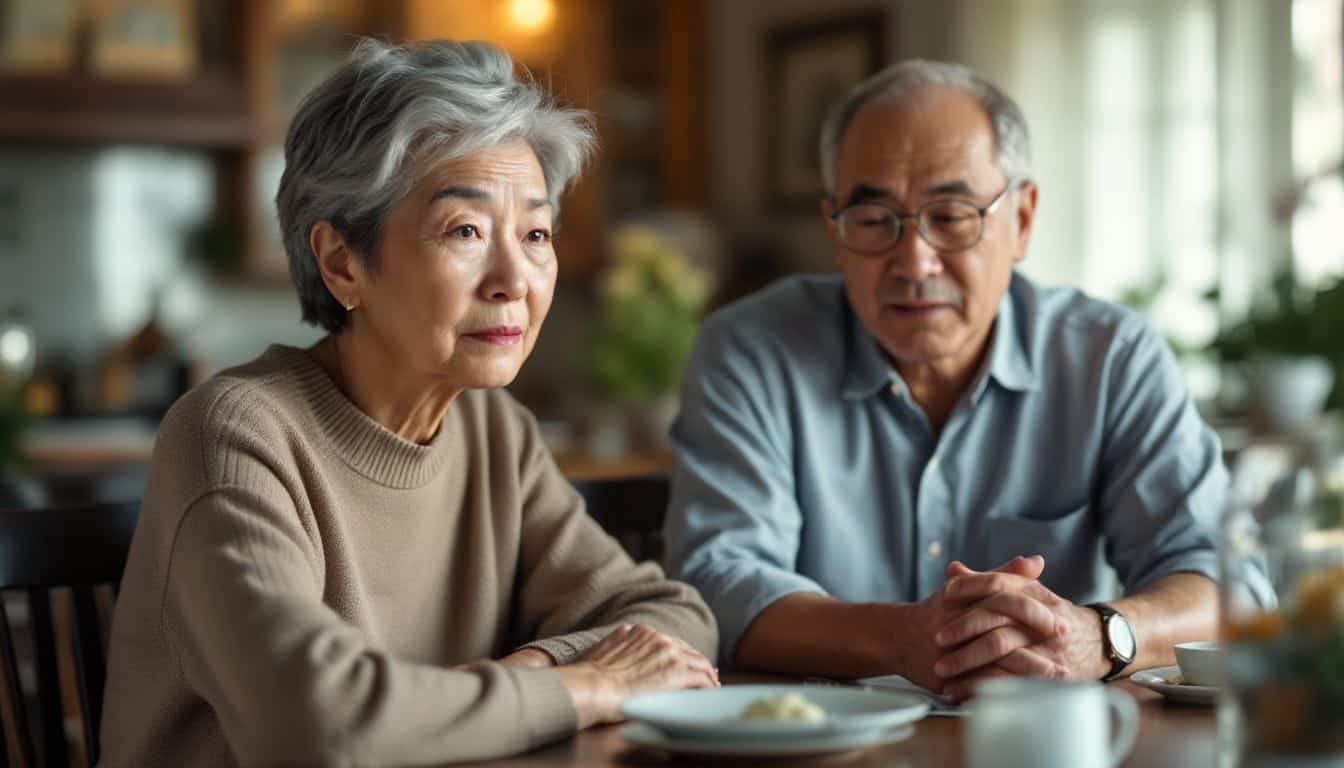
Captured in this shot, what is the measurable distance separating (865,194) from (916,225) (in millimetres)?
78

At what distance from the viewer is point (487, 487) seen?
173 centimetres

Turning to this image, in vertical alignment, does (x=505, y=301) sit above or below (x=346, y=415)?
above

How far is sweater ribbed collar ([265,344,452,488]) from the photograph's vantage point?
1.57 m

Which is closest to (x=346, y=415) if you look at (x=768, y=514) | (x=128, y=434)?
(x=768, y=514)

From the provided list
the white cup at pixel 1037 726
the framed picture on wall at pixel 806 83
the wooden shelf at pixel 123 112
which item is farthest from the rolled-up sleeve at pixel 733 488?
the wooden shelf at pixel 123 112

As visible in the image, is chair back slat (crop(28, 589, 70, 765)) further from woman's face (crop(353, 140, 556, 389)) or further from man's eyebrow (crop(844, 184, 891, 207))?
→ man's eyebrow (crop(844, 184, 891, 207))

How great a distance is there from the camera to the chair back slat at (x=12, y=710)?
1528 mm

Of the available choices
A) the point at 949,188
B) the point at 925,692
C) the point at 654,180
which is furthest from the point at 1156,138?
the point at 925,692

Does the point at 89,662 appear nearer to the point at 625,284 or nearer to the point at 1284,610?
the point at 1284,610

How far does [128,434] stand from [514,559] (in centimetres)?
363

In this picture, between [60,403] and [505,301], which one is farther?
[60,403]

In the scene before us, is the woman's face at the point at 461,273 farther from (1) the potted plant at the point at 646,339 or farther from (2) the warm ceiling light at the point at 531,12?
(2) the warm ceiling light at the point at 531,12

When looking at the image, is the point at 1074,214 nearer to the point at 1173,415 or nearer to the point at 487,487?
the point at 1173,415

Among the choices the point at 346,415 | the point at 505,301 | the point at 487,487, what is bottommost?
the point at 487,487
